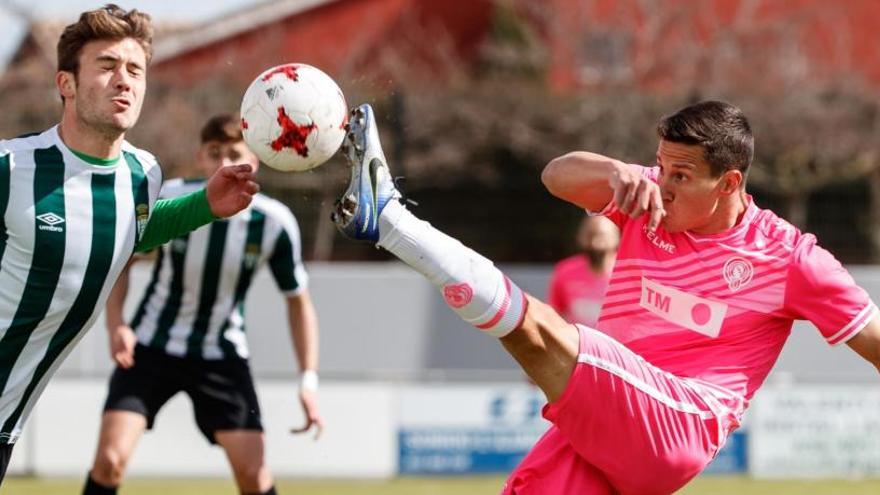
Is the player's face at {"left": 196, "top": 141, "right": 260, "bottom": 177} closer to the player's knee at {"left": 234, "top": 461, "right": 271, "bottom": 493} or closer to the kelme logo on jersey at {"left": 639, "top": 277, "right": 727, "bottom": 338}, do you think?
the player's knee at {"left": 234, "top": 461, "right": 271, "bottom": 493}

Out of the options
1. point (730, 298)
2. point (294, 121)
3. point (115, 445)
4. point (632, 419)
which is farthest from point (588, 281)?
point (294, 121)

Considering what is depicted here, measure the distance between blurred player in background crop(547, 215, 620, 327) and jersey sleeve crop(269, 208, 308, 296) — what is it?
327cm

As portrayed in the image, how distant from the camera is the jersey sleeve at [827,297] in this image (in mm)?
5188

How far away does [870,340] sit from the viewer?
5.20m

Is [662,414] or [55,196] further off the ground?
[55,196]

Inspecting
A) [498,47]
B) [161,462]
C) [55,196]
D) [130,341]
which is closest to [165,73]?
[498,47]

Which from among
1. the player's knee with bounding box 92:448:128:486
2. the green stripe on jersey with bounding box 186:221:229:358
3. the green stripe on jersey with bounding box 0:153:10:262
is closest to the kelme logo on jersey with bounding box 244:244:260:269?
the green stripe on jersey with bounding box 186:221:229:358

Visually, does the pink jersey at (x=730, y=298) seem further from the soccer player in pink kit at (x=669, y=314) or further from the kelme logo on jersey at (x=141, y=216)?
the kelme logo on jersey at (x=141, y=216)

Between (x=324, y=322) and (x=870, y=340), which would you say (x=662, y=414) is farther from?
(x=324, y=322)

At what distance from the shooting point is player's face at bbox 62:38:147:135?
5.12 meters

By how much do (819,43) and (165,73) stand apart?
12071 millimetres

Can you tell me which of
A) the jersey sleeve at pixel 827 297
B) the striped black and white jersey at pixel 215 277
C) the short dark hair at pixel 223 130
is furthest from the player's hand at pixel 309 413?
the jersey sleeve at pixel 827 297

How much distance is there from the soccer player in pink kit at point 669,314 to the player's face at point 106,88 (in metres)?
0.81

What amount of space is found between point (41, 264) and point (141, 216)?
17.7 inches
